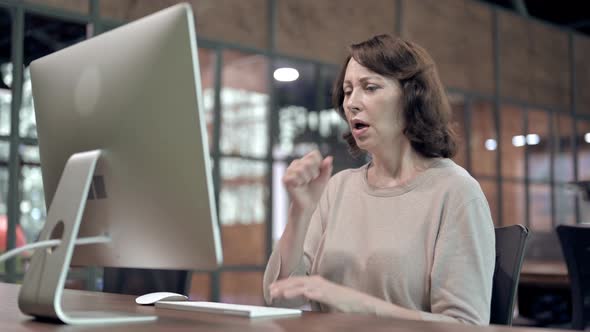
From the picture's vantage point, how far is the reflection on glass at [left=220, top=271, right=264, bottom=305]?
6426mm

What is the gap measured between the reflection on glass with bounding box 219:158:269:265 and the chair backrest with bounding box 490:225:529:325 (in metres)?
4.71

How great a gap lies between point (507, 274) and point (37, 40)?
455 cm

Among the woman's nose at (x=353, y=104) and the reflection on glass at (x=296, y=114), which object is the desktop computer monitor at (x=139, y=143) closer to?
the woman's nose at (x=353, y=104)

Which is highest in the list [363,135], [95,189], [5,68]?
[5,68]

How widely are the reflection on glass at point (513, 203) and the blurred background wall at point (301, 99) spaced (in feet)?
0.06

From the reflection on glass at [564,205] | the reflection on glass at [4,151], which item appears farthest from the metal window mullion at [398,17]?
the reflection on glass at [4,151]

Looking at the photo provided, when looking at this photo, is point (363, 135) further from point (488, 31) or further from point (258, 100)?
point (488, 31)

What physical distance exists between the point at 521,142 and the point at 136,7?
18.6 feet

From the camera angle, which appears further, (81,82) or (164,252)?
(81,82)

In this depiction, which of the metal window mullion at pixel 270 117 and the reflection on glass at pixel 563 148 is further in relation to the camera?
the reflection on glass at pixel 563 148

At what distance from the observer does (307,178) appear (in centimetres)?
158

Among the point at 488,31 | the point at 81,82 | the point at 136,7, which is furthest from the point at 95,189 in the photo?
the point at 488,31

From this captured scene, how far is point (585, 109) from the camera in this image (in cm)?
1055

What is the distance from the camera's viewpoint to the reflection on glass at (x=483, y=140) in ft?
28.9
